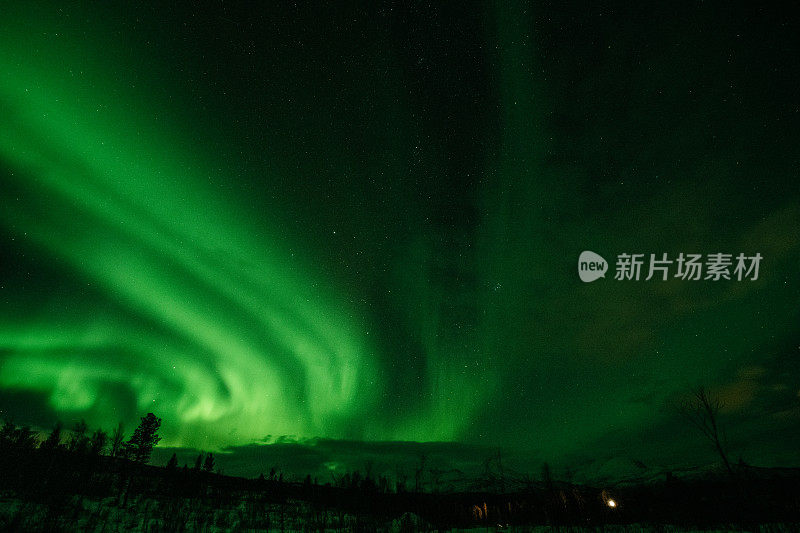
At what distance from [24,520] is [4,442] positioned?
73.0 metres

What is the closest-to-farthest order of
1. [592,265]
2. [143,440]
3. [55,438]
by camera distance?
[592,265] < [143,440] < [55,438]

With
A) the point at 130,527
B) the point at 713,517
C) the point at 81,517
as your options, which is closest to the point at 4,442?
the point at 81,517

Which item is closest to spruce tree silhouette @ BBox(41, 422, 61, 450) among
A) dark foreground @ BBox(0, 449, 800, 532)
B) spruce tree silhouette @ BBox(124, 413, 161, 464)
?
dark foreground @ BBox(0, 449, 800, 532)

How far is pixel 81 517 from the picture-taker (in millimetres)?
30359

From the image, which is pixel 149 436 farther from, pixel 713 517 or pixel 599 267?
pixel 713 517

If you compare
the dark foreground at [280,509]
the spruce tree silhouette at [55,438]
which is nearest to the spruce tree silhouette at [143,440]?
the dark foreground at [280,509]

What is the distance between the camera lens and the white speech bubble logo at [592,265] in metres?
21.4

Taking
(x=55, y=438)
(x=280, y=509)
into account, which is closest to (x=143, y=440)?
(x=280, y=509)

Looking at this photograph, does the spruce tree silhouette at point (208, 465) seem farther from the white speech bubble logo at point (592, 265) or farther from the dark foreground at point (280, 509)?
the white speech bubble logo at point (592, 265)

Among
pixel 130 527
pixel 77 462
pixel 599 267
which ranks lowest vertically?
pixel 130 527

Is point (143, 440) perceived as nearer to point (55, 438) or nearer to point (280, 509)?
point (280, 509)

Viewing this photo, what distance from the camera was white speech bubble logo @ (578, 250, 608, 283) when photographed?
21.4 m

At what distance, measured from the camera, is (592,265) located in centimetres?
2153

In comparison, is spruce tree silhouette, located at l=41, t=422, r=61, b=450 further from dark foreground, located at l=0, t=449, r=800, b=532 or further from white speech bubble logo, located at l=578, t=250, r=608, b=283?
white speech bubble logo, located at l=578, t=250, r=608, b=283
